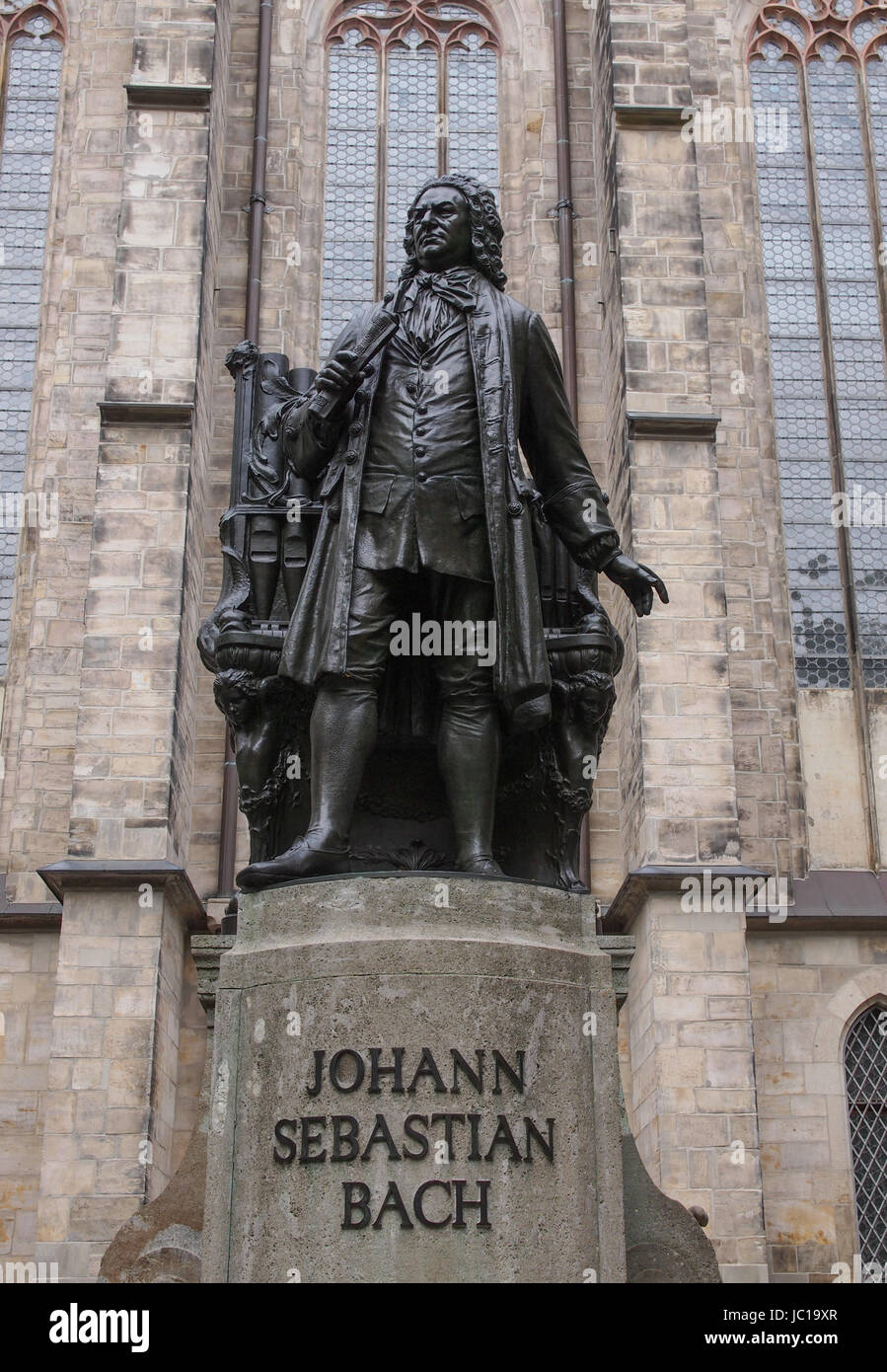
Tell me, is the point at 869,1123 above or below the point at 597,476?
below

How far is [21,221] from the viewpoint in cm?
1592

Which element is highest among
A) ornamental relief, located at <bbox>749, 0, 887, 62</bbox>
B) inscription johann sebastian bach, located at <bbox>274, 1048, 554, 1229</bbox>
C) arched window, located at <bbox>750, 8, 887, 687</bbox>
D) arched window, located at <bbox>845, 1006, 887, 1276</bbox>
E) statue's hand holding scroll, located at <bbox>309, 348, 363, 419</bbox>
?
ornamental relief, located at <bbox>749, 0, 887, 62</bbox>

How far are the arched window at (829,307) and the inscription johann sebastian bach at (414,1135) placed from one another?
11.1 meters

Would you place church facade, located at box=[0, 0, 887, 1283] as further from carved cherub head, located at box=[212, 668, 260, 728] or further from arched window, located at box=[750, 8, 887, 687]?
carved cherub head, located at box=[212, 668, 260, 728]

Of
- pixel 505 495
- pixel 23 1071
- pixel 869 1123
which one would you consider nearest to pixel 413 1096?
pixel 505 495

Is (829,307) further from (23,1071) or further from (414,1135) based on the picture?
(414,1135)

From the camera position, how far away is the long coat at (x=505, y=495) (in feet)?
16.0

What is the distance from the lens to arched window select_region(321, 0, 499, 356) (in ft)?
53.1

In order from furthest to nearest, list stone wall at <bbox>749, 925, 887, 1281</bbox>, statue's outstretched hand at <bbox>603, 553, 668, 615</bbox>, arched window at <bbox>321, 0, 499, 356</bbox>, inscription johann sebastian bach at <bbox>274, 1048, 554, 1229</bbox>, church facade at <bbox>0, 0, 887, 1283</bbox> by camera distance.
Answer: arched window at <bbox>321, 0, 499, 356</bbox>
stone wall at <bbox>749, 925, 887, 1281</bbox>
church facade at <bbox>0, 0, 887, 1283</bbox>
statue's outstretched hand at <bbox>603, 553, 668, 615</bbox>
inscription johann sebastian bach at <bbox>274, 1048, 554, 1229</bbox>

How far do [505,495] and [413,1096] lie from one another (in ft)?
6.09

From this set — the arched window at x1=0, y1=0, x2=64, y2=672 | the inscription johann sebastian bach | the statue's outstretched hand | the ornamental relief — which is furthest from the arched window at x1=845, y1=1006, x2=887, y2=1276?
the ornamental relief

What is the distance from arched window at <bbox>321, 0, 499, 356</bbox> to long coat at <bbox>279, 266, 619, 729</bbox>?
10677mm
